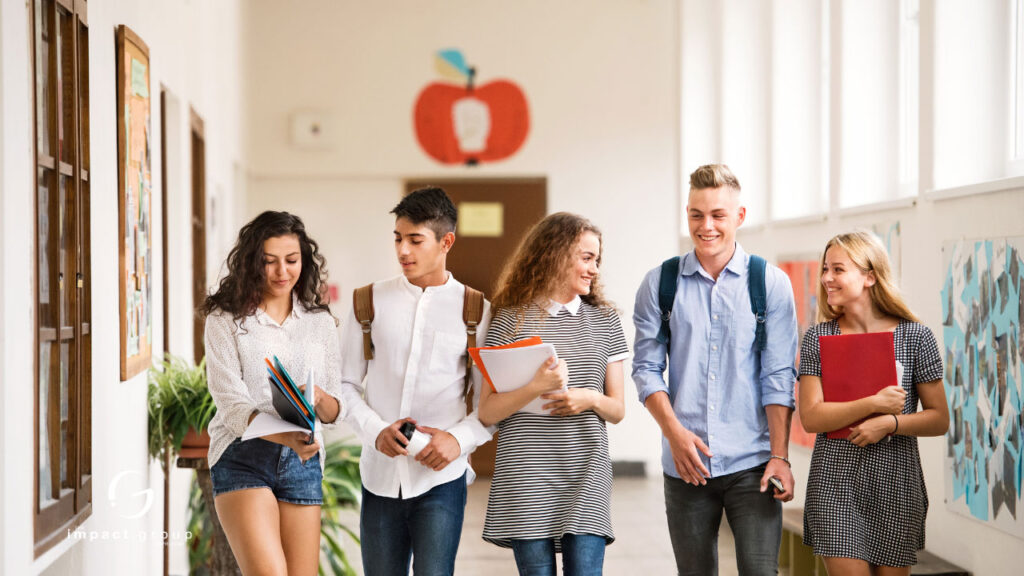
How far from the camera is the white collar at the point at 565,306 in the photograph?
8.22ft

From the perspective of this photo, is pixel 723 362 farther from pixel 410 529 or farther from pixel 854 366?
pixel 410 529

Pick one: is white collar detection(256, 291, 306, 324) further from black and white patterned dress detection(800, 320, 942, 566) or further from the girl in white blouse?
black and white patterned dress detection(800, 320, 942, 566)

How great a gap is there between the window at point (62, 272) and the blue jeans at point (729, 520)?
1509 millimetres

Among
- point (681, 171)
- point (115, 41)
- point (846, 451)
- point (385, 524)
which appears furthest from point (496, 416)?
point (681, 171)

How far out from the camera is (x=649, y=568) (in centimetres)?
512

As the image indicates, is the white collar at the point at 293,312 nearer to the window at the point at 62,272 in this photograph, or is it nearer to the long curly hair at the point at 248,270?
the long curly hair at the point at 248,270

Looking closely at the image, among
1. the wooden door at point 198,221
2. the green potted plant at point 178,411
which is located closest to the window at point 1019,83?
the green potted plant at point 178,411

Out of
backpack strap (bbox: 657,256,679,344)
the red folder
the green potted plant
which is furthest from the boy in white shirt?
the green potted plant

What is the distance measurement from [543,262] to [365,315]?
0.47 meters

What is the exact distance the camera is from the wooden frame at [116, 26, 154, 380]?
309 cm

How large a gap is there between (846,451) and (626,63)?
232 inches

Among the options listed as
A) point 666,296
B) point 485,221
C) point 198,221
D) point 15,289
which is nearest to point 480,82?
point 485,221

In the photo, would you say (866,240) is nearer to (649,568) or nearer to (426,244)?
(426,244)

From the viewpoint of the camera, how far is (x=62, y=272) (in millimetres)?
2488
